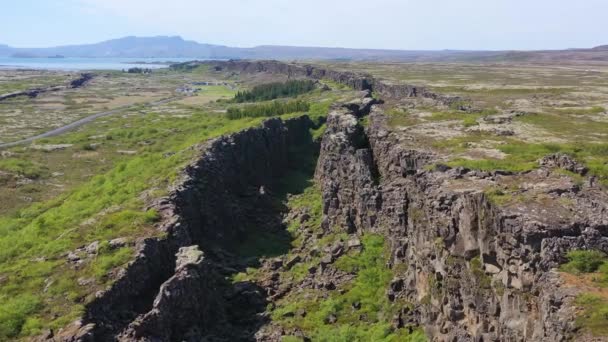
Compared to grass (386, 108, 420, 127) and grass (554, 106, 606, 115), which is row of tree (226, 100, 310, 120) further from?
grass (554, 106, 606, 115)

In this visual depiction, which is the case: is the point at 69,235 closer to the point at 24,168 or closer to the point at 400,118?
the point at 400,118

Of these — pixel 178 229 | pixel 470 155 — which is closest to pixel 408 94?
pixel 470 155

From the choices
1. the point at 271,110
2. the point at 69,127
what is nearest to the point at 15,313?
the point at 271,110

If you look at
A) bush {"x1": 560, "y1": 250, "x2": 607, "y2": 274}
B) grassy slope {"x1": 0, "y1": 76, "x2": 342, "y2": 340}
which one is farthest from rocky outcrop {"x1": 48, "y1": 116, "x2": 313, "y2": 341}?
bush {"x1": 560, "y1": 250, "x2": 607, "y2": 274}

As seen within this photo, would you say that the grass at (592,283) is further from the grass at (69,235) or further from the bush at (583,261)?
the grass at (69,235)

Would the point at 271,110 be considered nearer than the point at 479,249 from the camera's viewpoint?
No

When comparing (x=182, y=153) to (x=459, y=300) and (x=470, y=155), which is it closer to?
(x=470, y=155)

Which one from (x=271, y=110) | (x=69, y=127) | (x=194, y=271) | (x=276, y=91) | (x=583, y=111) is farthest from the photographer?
(x=276, y=91)
